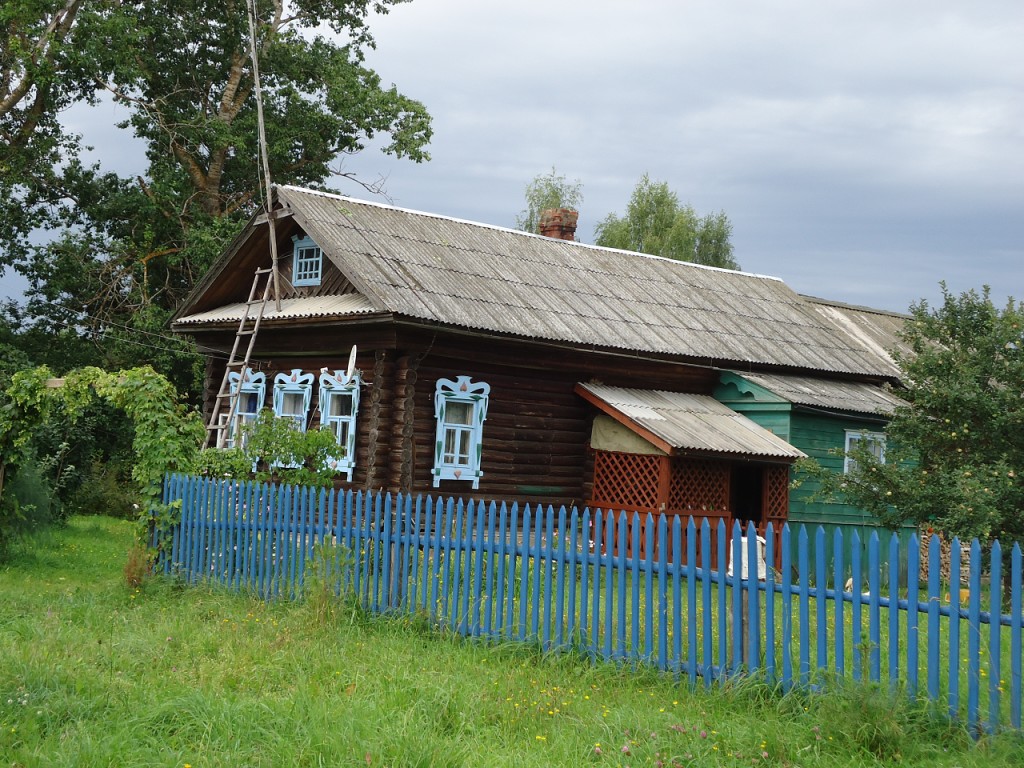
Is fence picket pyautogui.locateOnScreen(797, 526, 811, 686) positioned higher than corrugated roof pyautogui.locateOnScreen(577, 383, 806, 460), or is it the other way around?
corrugated roof pyautogui.locateOnScreen(577, 383, 806, 460)

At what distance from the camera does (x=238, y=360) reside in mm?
18016

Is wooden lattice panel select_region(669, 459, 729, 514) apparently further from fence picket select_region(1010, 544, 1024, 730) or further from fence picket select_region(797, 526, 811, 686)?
fence picket select_region(1010, 544, 1024, 730)

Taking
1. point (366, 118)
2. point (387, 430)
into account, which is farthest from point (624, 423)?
point (366, 118)

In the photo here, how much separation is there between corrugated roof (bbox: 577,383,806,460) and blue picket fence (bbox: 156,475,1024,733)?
10.2ft

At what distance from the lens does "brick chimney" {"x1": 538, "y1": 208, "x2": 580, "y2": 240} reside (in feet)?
71.2

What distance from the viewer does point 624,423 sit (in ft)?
50.4

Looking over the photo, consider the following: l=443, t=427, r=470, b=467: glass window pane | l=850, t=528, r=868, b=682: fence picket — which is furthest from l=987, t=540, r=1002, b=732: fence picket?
l=443, t=427, r=470, b=467: glass window pane

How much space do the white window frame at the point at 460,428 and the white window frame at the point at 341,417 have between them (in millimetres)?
1183

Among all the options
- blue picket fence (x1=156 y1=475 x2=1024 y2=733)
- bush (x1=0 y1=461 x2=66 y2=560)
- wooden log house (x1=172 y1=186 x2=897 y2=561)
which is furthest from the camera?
wooden log house (x1=172 y1=186 x2=897 y2=561)

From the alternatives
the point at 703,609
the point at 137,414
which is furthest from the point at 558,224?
the point at 703,609

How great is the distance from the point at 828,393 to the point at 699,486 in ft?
12.3

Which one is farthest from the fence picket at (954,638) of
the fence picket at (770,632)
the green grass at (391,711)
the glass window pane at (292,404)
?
the glass window pane at (292,404)

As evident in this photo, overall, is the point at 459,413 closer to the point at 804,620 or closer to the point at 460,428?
the point at 460,428

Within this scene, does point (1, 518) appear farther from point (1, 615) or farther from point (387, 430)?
point (387, 430)
